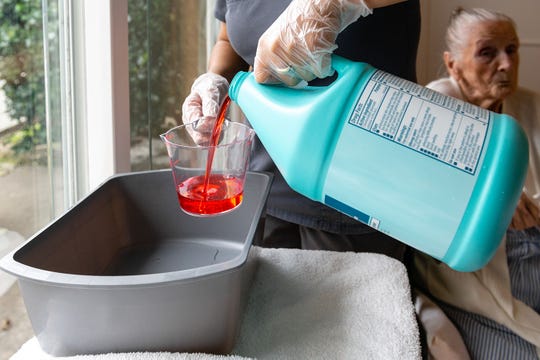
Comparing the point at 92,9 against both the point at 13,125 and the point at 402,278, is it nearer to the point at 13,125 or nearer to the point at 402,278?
the point at 13,125

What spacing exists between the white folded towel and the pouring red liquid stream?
9 centimetres

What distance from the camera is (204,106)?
36.5 inches

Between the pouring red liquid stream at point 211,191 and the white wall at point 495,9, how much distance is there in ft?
6.96

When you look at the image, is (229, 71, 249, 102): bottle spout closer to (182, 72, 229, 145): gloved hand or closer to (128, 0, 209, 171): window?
(182, 72, 229, 145): gloved hand

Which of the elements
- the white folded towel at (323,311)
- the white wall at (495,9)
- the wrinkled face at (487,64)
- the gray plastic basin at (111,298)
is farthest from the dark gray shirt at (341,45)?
the white wall at (495,9)

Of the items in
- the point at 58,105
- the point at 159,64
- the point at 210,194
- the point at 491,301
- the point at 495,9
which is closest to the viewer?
the point at 210,194

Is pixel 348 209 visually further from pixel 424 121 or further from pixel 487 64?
pixel 487 64

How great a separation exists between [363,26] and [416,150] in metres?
0.35

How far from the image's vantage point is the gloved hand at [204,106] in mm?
882

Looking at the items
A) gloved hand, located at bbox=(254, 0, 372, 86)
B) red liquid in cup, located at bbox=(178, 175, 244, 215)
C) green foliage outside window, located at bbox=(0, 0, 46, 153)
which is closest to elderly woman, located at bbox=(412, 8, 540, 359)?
red liquid in cup, located at bbox=(178, 175, 244, 215)

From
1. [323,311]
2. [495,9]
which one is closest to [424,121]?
[323,311]

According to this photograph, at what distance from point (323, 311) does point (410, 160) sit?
25 cm

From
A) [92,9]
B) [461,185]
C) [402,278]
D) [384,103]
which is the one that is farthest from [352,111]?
[92,9]

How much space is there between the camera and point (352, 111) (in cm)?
64
